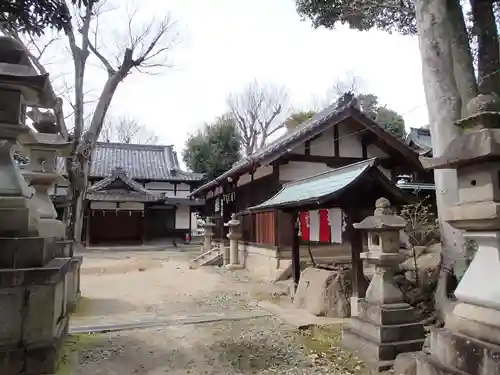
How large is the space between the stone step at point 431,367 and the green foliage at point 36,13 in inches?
233

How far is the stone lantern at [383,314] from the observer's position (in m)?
4.77

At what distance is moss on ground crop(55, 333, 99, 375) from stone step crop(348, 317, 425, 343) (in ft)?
12.4

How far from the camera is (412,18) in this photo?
10016mm

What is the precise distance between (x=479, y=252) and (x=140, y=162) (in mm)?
32344

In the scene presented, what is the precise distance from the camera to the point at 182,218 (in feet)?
98.0

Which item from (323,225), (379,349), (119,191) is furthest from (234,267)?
(119,191)

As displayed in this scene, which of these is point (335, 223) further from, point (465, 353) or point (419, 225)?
point (465, 353)

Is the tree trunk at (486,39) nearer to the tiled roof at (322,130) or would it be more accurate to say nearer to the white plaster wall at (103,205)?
the tiled roof at (322,130)

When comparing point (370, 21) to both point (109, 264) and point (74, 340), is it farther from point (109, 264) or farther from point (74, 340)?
point (109, 264)

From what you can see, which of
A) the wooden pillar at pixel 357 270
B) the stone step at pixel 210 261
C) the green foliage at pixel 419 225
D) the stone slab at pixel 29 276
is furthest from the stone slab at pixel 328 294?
the stone step at pixel 210 261

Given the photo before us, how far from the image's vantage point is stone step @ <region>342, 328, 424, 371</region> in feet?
15.3

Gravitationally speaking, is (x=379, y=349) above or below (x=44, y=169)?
below

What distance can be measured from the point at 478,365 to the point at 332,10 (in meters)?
9.72

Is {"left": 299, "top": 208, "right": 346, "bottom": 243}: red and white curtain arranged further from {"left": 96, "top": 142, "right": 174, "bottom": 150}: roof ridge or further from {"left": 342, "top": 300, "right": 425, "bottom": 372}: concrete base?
{"left": 96, "top": 142, "right": 174, "bottom": 150}: roof ridge
